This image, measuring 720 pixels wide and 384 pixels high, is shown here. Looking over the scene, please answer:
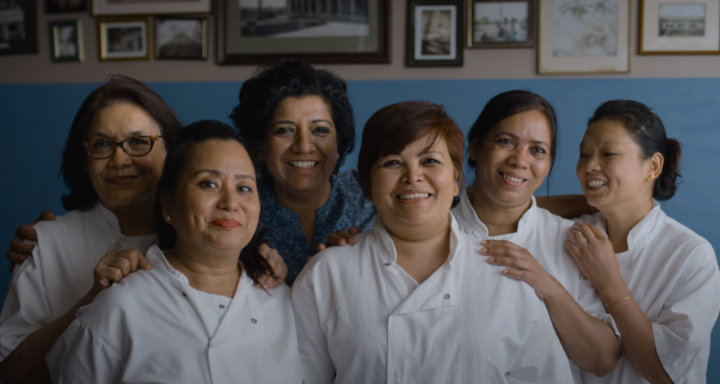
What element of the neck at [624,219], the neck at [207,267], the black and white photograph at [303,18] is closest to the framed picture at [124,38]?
the black and white photograph at [303,18]

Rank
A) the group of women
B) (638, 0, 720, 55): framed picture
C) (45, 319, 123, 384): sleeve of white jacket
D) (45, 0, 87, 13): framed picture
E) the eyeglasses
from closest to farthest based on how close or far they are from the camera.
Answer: (45, 319, 123, 384): sleeve of white jacket → the group of women → the eyeglasses → (638, 0, 720, 55): framed picture → (45, 0, 87, 13): framed picture

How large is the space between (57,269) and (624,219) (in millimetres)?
1936

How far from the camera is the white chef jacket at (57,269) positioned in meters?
1.72

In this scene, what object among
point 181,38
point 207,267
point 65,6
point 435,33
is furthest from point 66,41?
point 207,267

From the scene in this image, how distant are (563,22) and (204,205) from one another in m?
2.76

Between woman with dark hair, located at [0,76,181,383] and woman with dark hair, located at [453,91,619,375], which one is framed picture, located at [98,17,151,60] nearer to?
woman with dark hair, located at [0,76,181,383]

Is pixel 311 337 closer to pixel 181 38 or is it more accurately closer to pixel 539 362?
pixel 539 362

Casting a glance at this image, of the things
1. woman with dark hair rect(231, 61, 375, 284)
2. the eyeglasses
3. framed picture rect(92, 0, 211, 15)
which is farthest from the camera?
framed picture rect(92, 0, 211, 15)

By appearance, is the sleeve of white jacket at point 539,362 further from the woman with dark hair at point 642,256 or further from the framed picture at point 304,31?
the framed picture at point 304,31

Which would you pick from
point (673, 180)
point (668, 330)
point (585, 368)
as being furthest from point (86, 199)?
point (673, 180)

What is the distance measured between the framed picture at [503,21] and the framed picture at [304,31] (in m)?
0.55

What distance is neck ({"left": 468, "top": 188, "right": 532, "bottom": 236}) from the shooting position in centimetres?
196

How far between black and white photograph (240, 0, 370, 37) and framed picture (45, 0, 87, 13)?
3.74 feet

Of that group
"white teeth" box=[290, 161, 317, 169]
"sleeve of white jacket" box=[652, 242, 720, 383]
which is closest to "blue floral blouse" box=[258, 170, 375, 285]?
"white teeth" box=[290, 161, 317, 169]
